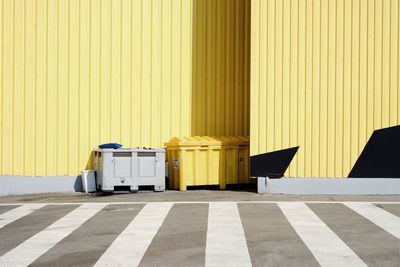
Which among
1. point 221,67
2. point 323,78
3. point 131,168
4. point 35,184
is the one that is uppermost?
point 221,67

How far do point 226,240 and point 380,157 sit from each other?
7.25 meters

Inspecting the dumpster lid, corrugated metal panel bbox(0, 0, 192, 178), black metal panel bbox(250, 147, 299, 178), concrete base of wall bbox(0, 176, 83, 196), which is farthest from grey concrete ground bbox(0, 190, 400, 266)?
corrugated metal panel bbox(0, 0, 192, 178)

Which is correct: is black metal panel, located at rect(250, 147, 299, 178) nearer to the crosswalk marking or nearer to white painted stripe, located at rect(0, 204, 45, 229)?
the crosswalk marking

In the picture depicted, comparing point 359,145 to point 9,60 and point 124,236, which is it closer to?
point 124,236

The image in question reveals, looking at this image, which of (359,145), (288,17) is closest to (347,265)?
(359,145)

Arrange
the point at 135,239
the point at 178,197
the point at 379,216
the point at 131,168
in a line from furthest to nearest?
1. the point at 131,168
2. the point at 178,197
3. the point at 379,216
4. the point at 135,239

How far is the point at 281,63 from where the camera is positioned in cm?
1481

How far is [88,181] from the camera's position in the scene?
15461 mm

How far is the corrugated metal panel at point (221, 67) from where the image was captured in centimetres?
1683

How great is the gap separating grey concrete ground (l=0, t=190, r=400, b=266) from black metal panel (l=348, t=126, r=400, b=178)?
72 cm

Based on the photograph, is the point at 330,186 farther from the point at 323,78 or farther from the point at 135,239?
the point at 135,239

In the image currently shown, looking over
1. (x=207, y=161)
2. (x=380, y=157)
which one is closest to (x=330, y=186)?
(x=380, y=157)

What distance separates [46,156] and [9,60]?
280 cm

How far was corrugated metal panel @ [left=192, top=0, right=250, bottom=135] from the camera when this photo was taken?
16.8m
